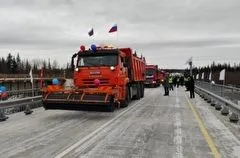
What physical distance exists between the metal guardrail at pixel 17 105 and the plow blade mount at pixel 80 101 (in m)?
1.37

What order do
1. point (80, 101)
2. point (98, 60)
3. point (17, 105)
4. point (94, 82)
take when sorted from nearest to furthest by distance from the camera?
point (80, 101), point (17, 105), point (94, 82), point (98, 60)

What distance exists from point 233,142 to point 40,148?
194 inches

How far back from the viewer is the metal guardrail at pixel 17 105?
1566cm

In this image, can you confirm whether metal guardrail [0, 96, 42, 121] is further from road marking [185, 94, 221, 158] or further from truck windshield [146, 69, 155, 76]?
truck windshield [146, 69, 155, 76]

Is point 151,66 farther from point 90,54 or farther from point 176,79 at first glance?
point 90,54

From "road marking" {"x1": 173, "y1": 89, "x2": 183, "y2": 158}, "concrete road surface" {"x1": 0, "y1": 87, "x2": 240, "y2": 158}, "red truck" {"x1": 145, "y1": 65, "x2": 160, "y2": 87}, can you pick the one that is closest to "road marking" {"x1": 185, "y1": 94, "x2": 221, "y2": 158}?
"concrete road surface" {"x1": 0, "y1": 87, "x2": 240, "y2": 158}

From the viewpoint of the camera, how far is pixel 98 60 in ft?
64.5

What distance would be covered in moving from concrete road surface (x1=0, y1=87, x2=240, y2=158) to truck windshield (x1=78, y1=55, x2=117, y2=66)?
300 cm

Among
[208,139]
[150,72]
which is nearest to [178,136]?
[208,139]

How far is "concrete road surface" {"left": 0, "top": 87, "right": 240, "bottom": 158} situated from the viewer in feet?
31.3

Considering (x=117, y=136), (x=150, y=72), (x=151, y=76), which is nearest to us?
(x=117, y=136)

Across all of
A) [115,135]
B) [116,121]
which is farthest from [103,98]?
[115,135]

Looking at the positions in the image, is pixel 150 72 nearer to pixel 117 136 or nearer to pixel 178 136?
pixel 178 136

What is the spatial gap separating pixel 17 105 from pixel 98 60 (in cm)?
438
